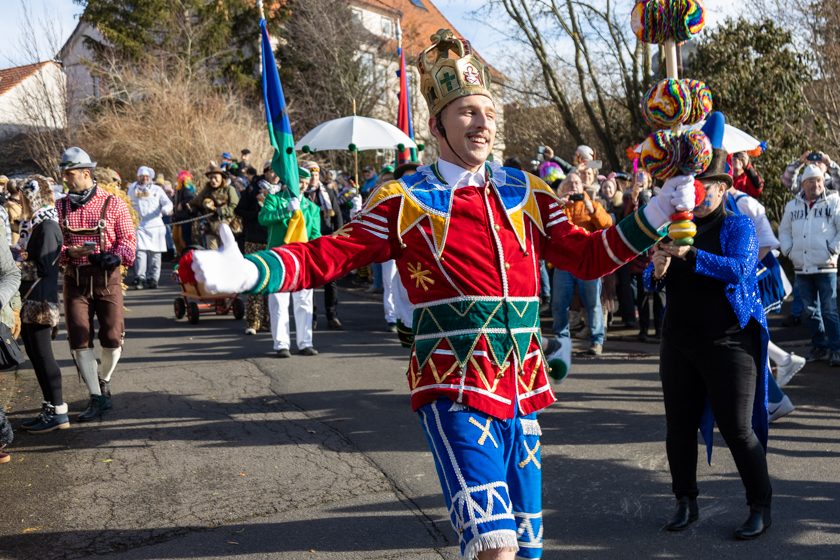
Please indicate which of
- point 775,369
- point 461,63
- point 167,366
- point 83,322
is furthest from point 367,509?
point 167,366

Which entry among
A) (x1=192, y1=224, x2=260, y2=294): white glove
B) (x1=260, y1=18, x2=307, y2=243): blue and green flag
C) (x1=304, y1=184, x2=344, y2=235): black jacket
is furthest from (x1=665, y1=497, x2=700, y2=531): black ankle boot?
(x1=304, y1=184, x2=344, y2=235): black jacket

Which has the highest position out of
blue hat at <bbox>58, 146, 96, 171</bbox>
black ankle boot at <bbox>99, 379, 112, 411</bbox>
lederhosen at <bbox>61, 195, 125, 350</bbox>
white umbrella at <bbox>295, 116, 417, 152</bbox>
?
white umbrella at <bbox>295, 116, 417, 152</bbox>

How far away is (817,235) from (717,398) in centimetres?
503

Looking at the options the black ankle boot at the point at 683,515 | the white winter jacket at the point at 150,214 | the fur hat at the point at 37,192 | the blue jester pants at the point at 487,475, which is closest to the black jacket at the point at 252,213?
the fur hat at the point at 37,192

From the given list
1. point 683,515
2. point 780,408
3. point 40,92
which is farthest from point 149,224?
point 683,515

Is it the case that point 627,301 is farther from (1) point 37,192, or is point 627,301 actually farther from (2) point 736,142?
(1) point 37,192

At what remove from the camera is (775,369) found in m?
6.89

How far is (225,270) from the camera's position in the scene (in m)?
2.77

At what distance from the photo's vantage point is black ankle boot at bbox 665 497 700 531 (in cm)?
455

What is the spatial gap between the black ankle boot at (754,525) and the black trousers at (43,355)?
16.3ft

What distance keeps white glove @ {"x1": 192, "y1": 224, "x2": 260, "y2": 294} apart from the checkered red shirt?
4.25 m

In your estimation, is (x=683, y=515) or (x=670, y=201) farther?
(x=683, y=515)

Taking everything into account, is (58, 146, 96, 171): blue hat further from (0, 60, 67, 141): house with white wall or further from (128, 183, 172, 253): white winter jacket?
(0, 60, 67, 141): house with white wall

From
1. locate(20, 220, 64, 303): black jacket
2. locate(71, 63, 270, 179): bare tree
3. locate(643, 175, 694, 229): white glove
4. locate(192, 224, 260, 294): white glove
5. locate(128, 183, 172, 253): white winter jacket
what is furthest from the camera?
locate(71, 63, 270, 179): bare tree
